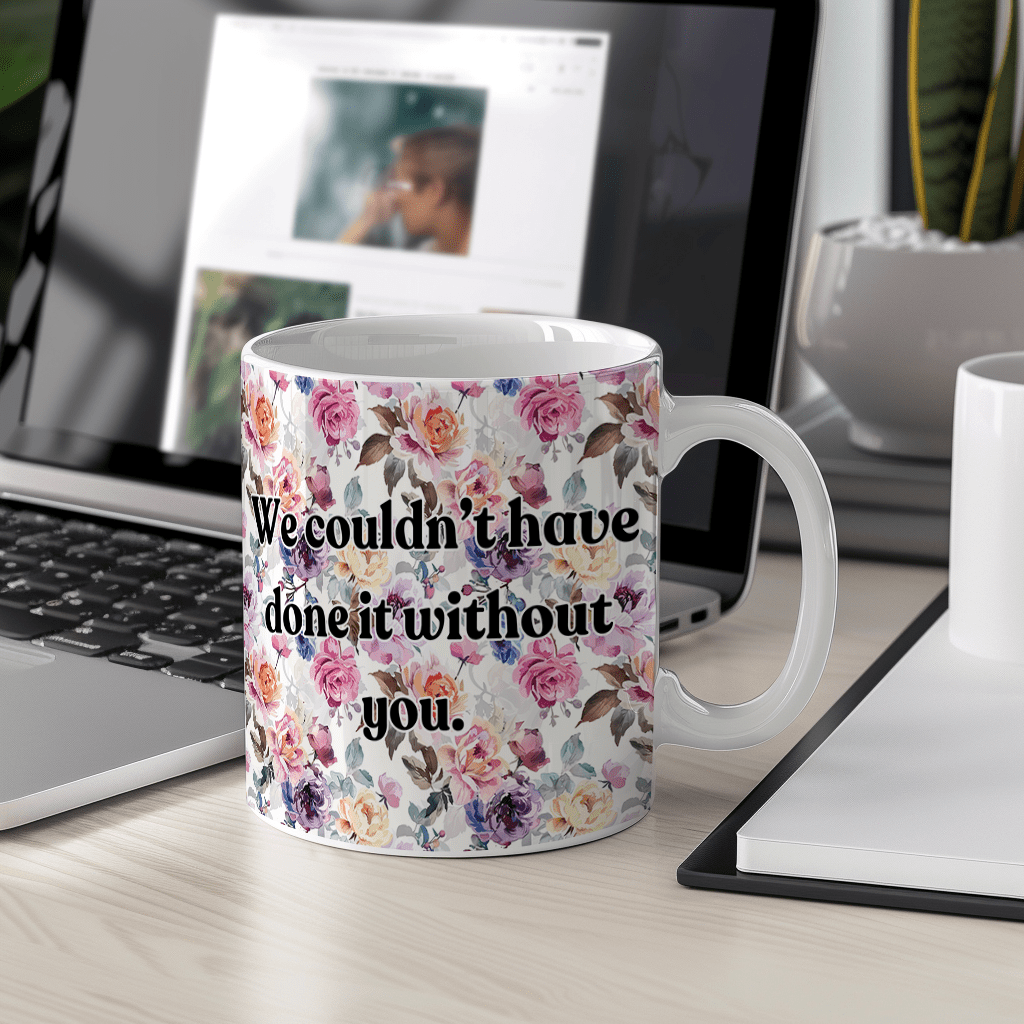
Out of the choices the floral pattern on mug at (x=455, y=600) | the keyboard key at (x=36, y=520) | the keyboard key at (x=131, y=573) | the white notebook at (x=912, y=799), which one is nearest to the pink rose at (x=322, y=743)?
the floral pattern on mug at (x=455, y=600)

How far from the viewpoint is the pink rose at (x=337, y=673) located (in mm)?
329

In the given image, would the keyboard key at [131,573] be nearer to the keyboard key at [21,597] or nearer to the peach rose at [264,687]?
the keyboard key at [21,597]

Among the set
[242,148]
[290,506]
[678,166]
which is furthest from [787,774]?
[242,148]

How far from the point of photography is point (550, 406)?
1.05 feet

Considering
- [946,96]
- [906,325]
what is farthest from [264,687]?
[946,96]

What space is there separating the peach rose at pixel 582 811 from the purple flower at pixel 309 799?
0.06 meters

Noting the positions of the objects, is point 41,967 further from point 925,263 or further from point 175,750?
point 925,263

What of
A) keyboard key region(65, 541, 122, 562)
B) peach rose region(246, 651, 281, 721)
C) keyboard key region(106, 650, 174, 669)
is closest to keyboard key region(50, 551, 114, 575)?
keyboard key region(65, 541, 122, 562)

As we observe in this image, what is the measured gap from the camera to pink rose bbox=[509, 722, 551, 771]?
0.33 metres

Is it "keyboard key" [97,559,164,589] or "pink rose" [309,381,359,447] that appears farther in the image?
"keyboard key" [97,559,164,589]

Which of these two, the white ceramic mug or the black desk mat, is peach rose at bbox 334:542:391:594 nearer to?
the white ceramic mug

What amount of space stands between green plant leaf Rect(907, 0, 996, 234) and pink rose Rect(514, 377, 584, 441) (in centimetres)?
47

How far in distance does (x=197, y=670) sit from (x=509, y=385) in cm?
17

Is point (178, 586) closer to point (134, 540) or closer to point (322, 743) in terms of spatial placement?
point (134, 540)
